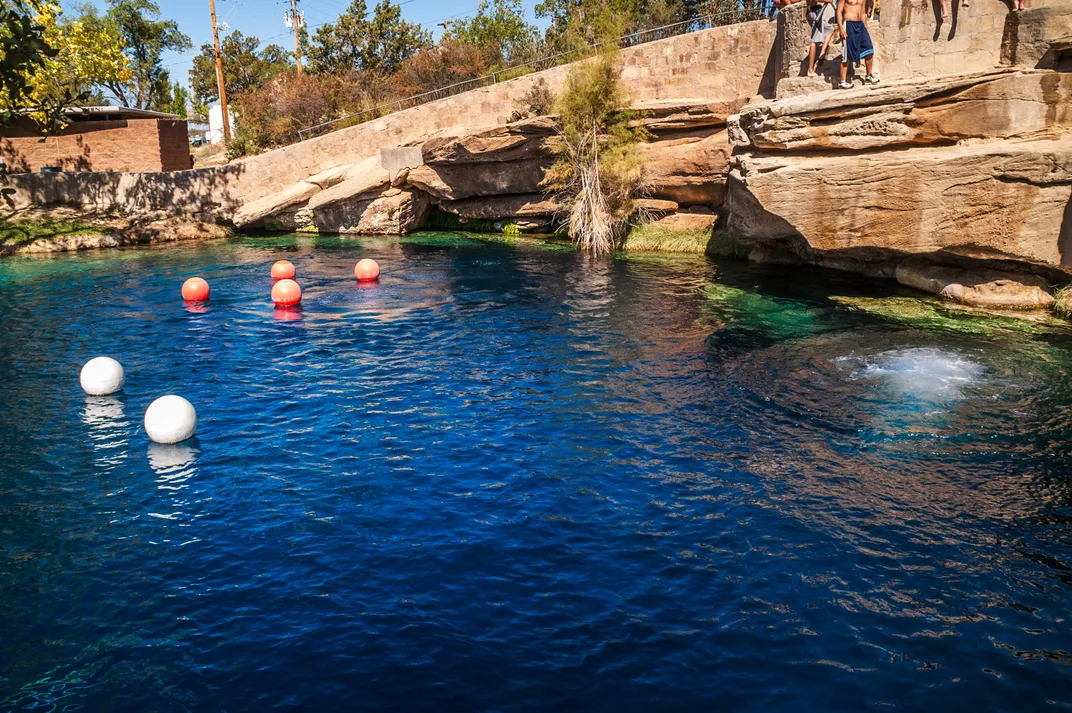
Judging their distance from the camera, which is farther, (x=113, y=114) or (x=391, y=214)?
(x=113, y=114)

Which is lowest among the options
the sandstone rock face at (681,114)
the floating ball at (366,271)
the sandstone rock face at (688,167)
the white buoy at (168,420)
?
the white buoy at (168,420)

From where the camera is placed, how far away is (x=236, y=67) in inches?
2233

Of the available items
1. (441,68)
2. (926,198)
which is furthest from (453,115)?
(926,198)

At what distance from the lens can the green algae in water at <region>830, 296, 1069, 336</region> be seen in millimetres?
15062

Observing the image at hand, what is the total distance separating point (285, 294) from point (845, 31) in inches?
556

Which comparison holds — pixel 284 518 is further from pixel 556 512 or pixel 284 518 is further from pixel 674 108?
pixel 674 108

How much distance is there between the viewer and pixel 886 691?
6.14m

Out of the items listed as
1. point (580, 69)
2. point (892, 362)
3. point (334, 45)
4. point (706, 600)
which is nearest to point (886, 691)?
point (706, 600)

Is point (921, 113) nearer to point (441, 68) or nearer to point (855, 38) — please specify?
point (855, 38)

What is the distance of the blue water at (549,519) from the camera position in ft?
21.1

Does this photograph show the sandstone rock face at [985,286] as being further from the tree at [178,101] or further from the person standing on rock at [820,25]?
the tree at [178,101]

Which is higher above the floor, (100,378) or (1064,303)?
(1064,303)

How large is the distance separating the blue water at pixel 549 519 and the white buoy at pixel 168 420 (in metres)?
0.26

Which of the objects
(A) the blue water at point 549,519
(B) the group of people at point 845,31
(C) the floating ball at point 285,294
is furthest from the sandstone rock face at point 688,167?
(C) the floating ball at point 285,294
